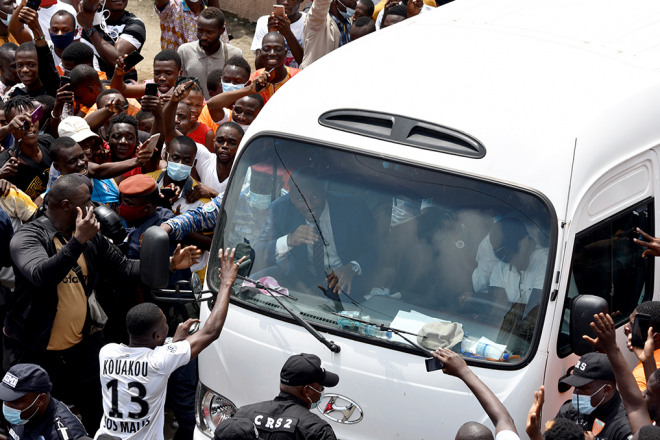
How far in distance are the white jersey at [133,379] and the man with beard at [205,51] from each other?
543 centimetres

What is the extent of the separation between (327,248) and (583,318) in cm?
143

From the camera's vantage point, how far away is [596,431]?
372 centimetres

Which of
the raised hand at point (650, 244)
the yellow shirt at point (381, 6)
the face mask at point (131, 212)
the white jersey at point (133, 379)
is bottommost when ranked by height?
the white jersey at point (133, 379)

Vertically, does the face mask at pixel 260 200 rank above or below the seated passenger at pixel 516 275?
below

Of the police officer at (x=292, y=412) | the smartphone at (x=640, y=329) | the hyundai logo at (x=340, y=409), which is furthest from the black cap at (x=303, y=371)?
the smartphone at (x=640, y=329)

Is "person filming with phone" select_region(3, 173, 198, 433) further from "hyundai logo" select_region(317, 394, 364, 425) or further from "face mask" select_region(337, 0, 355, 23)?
"face mask" select_region(337, 0, 355, 23)

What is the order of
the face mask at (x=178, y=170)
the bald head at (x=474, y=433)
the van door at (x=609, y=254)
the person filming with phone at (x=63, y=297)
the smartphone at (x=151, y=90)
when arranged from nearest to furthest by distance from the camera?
1. the bald head at (x=474, y=433)
2. the van door at (x=609, y=254)
3. the person filming with phone at (x=63, y=297)
4. the face mask at (x=178, y=170)
5. the smartphone at (x=151, y=90)

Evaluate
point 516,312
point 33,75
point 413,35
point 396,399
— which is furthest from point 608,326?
point 33,75

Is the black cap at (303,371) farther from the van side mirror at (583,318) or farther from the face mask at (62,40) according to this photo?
the face mask at (62,40)

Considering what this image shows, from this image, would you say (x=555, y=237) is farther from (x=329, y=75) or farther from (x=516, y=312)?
(x=329, y=75)

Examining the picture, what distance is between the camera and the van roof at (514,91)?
393 centimetres

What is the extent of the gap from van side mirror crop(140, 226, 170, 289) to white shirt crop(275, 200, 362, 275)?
651 millimetres

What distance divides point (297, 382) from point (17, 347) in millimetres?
2345

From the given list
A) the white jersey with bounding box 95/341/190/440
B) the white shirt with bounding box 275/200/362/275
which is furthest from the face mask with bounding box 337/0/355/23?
the white jersey with bounding box 95/341/190/440
